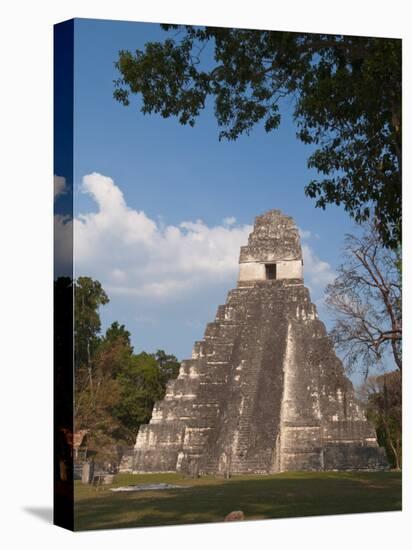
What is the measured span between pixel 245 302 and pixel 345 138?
296cm

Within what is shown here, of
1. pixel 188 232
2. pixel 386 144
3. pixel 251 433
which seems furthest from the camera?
pixel 251 433

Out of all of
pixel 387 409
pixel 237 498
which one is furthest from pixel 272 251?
pixel 237 498

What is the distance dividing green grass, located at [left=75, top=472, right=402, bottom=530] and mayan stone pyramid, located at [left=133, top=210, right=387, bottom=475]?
26 centimetres

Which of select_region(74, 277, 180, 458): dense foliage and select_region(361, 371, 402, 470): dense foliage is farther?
select_region(361, 371, 402, 470): dense foliage

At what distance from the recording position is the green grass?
12.0 metres

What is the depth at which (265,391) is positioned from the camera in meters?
15.7

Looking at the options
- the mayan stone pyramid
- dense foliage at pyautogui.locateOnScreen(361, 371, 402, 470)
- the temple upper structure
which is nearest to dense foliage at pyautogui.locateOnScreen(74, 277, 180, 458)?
the mayan stone pyramid

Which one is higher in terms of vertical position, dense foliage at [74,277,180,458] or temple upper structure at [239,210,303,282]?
temple upper structure at [239,210,303,282]

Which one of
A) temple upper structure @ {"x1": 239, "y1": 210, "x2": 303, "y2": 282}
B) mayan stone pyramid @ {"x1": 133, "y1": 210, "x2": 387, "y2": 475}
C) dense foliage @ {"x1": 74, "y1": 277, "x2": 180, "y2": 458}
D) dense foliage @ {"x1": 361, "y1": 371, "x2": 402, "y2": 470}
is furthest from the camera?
dense foliage @ {"x1": 361, "y1": 371, "x2": 402, "y2": 470}

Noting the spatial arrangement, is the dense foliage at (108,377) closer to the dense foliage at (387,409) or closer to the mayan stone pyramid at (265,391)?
the mayan stone pyramid at (265,391)

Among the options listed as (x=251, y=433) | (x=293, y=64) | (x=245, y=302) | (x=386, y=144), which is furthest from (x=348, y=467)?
(x=293, y=64)

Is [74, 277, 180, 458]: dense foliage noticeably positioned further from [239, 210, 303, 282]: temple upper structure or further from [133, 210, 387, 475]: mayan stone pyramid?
[239, 210, 303, 282]: temple upper structure

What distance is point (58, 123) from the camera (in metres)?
12.2

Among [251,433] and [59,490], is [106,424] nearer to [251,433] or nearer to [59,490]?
[59,490]
